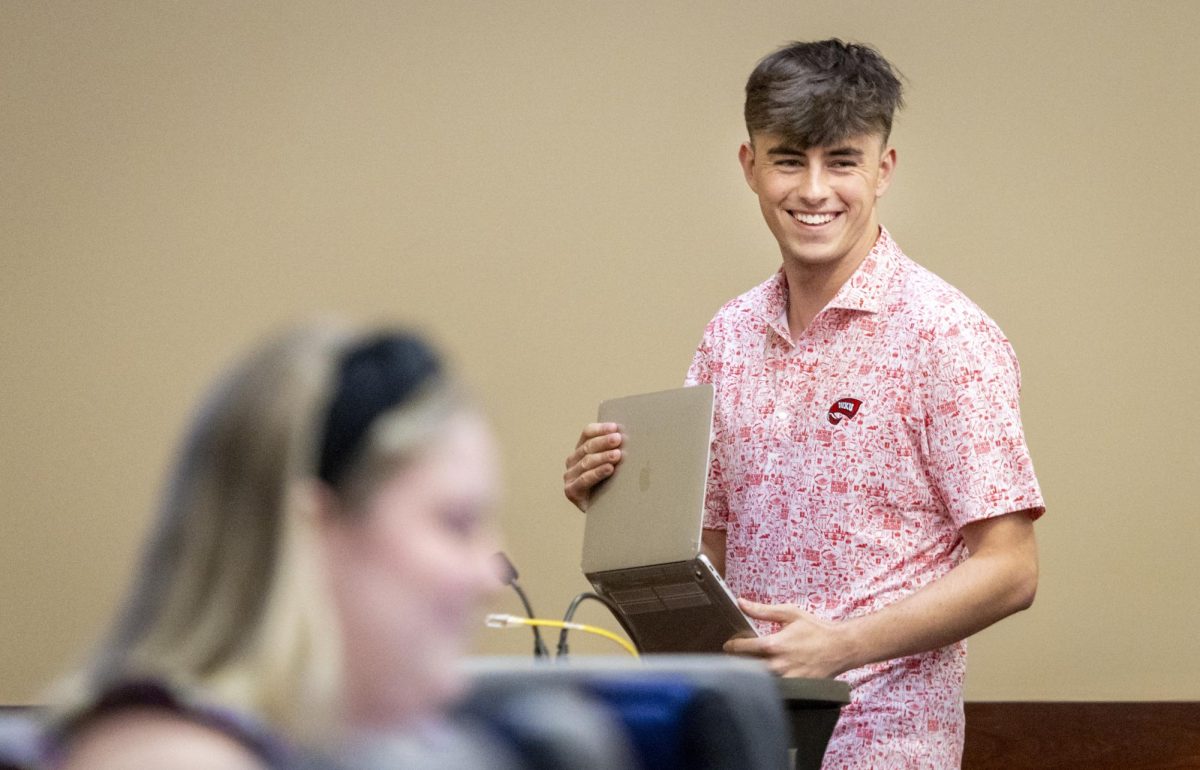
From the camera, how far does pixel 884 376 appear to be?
1.89m

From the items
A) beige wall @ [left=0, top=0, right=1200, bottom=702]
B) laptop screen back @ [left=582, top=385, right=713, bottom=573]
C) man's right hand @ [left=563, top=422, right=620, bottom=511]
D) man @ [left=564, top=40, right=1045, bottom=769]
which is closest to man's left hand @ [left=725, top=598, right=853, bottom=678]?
man @ [left=564, top=40, right=1045, bottom=769]

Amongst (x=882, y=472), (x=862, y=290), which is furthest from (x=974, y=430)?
(x=862, y=290)

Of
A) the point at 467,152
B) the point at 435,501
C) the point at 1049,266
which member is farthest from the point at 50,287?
the point at 435,501

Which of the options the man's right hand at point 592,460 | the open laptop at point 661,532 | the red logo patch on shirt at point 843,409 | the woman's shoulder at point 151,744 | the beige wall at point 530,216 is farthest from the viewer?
the beige wall at point 530,216

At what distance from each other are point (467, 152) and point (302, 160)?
37 centimetres

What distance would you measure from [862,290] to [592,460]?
41 cm

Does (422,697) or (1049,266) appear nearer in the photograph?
(422,697)

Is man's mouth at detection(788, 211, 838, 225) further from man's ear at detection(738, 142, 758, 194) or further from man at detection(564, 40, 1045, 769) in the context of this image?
man's ear at detection(738, 142, 758, 194)

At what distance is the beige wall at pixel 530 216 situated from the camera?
353 centimetres

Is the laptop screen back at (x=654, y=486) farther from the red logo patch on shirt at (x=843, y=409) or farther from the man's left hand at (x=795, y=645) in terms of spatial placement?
the red logo patch on shirt at (x=843, y=409)

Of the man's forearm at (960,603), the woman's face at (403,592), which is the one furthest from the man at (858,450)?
the woman's face at (403,592)

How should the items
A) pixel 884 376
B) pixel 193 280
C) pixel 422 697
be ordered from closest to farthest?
pixel 422 697, pixel 884 376, pixel 193 280

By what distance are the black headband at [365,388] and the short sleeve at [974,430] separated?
132 cm

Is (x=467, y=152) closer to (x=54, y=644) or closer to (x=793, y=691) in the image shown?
(x=54, y=644)
